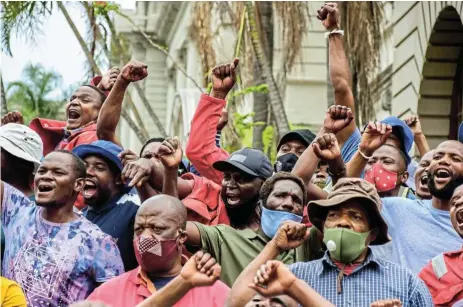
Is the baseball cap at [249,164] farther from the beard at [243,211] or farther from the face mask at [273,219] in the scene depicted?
the face mask at [273,219]

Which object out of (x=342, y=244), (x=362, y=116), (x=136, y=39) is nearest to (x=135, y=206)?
(x=342, y=244)

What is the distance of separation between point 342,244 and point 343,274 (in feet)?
0.57

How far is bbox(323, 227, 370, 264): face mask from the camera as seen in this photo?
9359 mm

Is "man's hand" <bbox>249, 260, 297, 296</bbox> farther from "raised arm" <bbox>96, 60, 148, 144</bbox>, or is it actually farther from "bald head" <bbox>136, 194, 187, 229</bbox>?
"raised arm" <bbox>96, 60, 148, 144</bbox>

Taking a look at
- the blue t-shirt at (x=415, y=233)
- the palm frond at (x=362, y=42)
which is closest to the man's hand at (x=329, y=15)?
the blue t-shirt at (x=415, y=233)

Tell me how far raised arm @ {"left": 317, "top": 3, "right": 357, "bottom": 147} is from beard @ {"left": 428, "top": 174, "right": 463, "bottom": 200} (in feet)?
Answer: 3.47

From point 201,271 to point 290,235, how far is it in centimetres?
79

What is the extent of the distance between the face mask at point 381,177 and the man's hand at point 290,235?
89.0 inches

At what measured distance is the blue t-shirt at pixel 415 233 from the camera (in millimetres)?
10469

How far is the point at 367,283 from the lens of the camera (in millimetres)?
9328

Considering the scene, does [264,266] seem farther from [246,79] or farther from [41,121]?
[246,79]

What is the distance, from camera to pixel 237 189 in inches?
429

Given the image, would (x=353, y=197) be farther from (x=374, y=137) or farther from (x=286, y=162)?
(x=286, y=162)

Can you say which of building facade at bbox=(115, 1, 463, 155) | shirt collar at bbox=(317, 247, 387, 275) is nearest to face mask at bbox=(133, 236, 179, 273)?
shirt collar at bbox=(317, 247, 387, 275)
